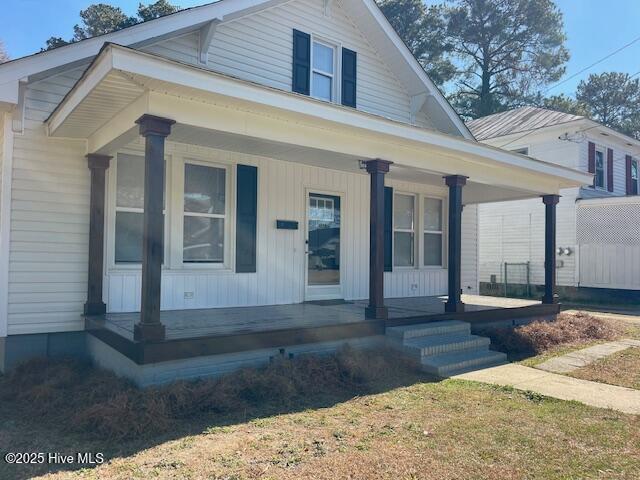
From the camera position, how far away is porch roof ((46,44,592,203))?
16.3 ft

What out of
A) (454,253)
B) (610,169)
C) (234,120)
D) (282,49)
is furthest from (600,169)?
(234,120)

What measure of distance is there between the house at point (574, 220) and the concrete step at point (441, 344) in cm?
1063

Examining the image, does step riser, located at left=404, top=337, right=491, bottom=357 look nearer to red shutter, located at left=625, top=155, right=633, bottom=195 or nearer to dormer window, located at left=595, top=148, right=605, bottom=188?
dormer window, located at left=595, top=148, right=605, bottom=188

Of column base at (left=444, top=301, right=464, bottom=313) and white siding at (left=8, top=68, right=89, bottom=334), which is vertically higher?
white siding at (left=8, top=68, right=89, bottom=334)

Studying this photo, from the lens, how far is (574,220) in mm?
16984

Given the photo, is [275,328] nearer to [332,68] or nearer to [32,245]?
[32,245]

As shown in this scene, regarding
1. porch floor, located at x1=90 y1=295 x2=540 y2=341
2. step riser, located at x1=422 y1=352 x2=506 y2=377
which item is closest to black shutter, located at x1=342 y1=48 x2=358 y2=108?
porch floor, located at x1=90 y1=295 x2=540 y2=341

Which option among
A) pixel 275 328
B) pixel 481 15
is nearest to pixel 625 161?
pixel 481 15

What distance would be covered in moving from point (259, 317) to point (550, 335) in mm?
5077

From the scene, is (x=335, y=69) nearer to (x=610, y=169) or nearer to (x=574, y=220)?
(x=574, y=220)

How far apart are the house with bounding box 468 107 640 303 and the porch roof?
31.1 feet

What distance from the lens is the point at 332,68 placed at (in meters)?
9.75

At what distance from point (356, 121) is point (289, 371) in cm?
327

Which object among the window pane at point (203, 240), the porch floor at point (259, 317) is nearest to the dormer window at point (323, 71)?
the window pane at point (203, 240)
